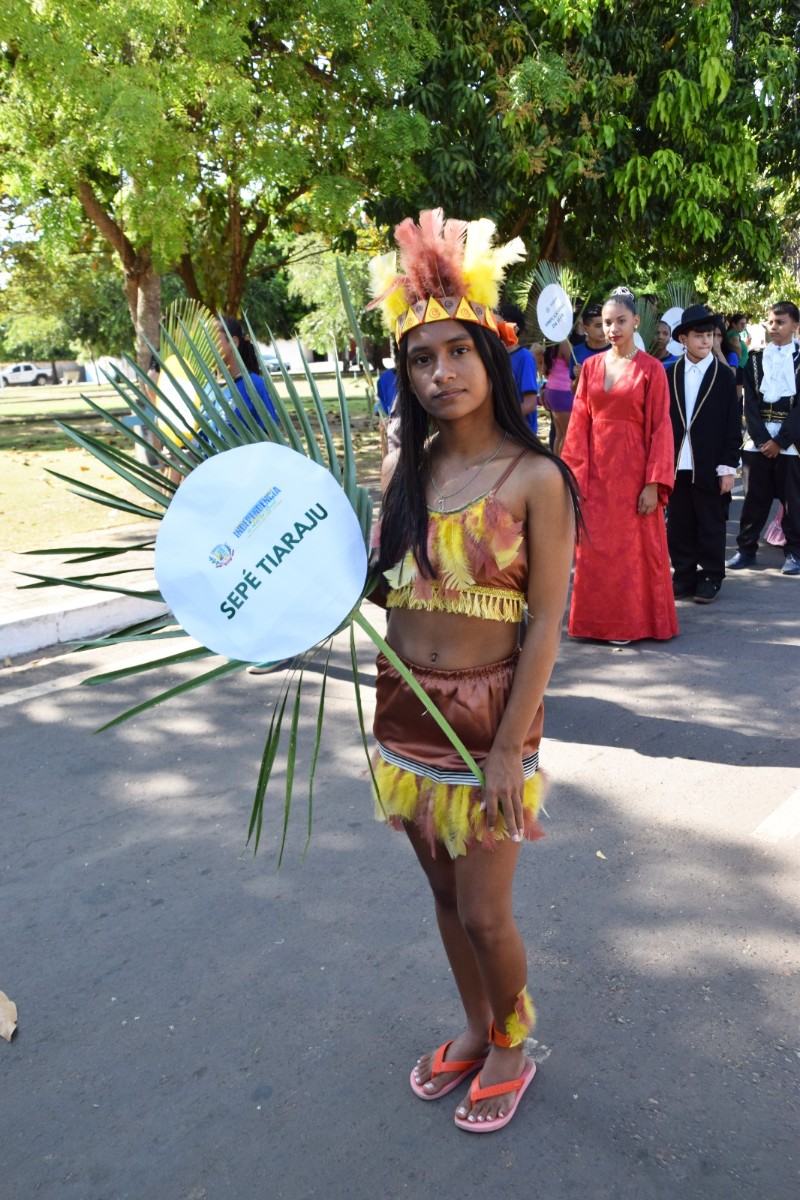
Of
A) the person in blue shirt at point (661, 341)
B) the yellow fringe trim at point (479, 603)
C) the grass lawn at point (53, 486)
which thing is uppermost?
the person in blue shirt at point (661, 341)

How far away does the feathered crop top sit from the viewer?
7.06ft

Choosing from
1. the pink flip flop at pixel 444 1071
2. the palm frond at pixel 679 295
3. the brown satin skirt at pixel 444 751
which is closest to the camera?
the brown satin skirt at pixel 444 751

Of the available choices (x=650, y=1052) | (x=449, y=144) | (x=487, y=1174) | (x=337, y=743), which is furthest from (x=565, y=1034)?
(x=449, y=144)

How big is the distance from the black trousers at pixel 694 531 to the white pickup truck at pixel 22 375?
59535 mm

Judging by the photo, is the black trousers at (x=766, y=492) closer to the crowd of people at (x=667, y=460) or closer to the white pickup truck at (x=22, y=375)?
the crowd of people at (x=667, y=460)

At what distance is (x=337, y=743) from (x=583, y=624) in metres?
2.12

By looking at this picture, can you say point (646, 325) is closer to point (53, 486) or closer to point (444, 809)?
point (53, 486)

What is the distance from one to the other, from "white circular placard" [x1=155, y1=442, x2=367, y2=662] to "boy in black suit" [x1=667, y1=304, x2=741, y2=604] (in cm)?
545

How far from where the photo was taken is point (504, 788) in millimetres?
2197

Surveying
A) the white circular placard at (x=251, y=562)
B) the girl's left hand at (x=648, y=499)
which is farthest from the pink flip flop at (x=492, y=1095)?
the girl's left hand at (x=648, y=499)

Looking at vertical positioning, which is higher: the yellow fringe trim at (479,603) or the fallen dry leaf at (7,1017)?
the yellow fringe trim at (479,603)

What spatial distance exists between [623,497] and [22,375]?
→ 203 ft

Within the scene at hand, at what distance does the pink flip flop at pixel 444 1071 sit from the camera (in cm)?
254

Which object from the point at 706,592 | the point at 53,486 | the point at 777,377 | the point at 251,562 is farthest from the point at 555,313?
the point at 251,562
